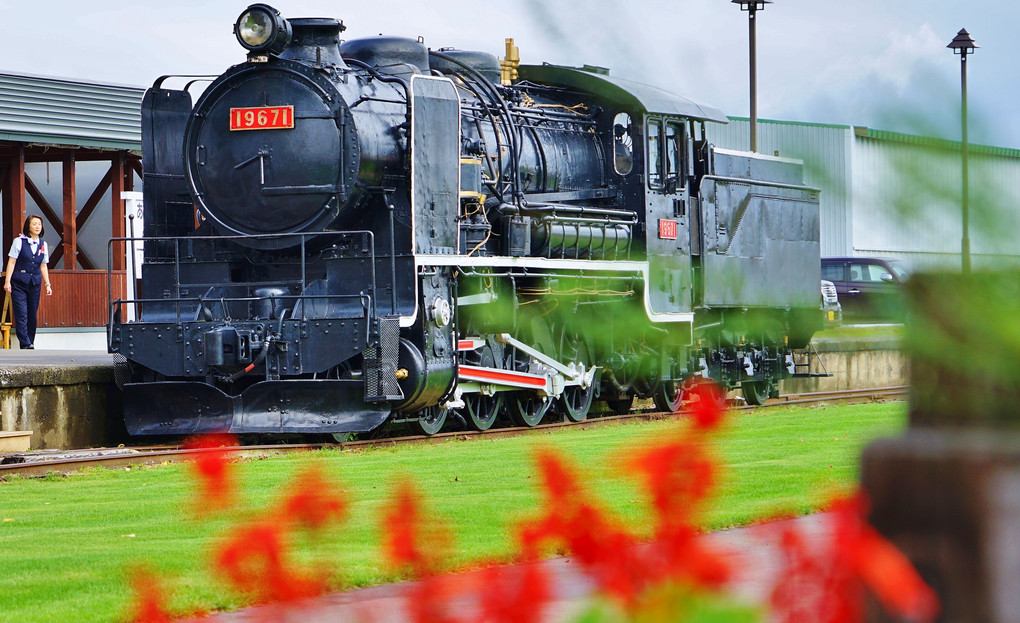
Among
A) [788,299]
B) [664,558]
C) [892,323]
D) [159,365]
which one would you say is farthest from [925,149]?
[788,299]

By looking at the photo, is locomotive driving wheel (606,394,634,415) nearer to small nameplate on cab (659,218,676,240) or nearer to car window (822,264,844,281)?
small nameplate on cab (659,218,676,240)

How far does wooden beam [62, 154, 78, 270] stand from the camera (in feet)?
76.5

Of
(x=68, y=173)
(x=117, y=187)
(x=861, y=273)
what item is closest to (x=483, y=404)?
(x=68, y=173)

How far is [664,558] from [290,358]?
11067mm

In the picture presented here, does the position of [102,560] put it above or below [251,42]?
below

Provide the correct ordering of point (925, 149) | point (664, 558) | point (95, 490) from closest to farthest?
1. point (925, 149)
2. point (664, 558)
3. point (95, 490)

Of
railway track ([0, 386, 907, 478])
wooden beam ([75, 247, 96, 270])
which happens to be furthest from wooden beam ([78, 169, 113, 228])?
railway track ([0, 386, 907, 478])

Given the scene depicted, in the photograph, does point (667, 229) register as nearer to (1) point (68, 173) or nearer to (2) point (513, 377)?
(2) point (513, 377)

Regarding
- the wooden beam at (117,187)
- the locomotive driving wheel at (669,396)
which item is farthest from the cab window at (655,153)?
the wooden beam at (117,187)

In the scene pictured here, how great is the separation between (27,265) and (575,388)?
25.6ft

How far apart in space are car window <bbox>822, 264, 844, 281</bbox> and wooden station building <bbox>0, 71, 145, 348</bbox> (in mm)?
15792

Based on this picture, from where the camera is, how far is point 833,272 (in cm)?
3247

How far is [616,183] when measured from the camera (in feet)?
52.2

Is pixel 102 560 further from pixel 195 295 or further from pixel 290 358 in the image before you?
pixel 195 295
